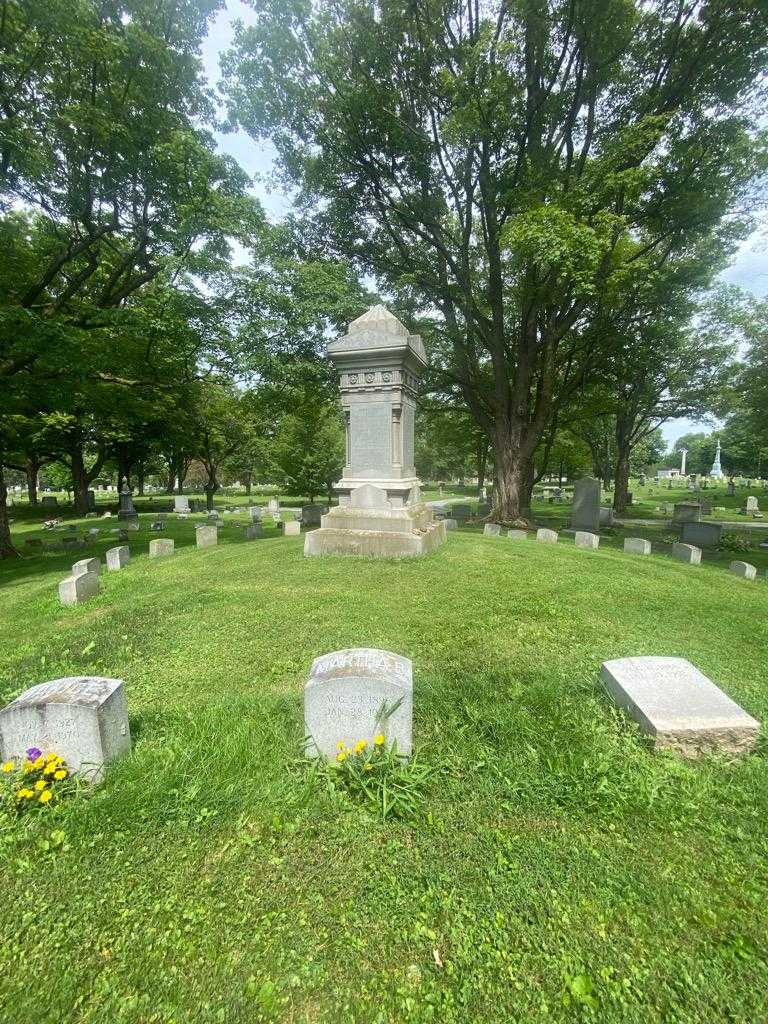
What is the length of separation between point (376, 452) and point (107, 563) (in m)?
7.18

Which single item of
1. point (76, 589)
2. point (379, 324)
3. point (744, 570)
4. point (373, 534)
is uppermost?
point (379, 324)

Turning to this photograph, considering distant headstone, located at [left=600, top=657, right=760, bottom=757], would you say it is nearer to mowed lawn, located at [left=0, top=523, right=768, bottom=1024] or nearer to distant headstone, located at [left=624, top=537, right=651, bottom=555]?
mowed lawn, located at [left=0, top=523, right=768, bottom=1024]

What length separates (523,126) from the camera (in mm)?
11812

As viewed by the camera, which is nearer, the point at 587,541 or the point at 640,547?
the point at 640,547

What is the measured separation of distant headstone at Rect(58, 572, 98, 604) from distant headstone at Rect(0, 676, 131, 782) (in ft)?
16.6

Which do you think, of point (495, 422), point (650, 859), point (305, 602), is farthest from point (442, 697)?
point (495, 422)

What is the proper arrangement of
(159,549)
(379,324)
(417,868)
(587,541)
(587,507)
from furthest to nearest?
(587,507) < (587,541) < (159,549) < (379,324) < (417,868)

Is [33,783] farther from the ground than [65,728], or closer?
closer

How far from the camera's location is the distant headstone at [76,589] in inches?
279

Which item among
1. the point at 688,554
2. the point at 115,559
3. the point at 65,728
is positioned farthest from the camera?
the point at 688,554

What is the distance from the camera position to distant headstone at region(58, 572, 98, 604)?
709cm

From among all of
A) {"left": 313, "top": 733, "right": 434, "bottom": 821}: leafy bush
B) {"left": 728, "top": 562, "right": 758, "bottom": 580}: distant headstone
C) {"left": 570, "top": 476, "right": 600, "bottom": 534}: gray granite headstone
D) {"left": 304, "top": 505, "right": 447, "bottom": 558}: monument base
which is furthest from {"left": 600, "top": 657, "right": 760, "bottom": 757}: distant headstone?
{"left": 570, "top": 476, "right": 600, "bottom": 534}: gray granite headstone

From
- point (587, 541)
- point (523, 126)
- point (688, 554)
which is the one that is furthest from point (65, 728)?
point (523, 126)

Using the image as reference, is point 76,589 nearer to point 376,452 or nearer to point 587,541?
point 376,452
